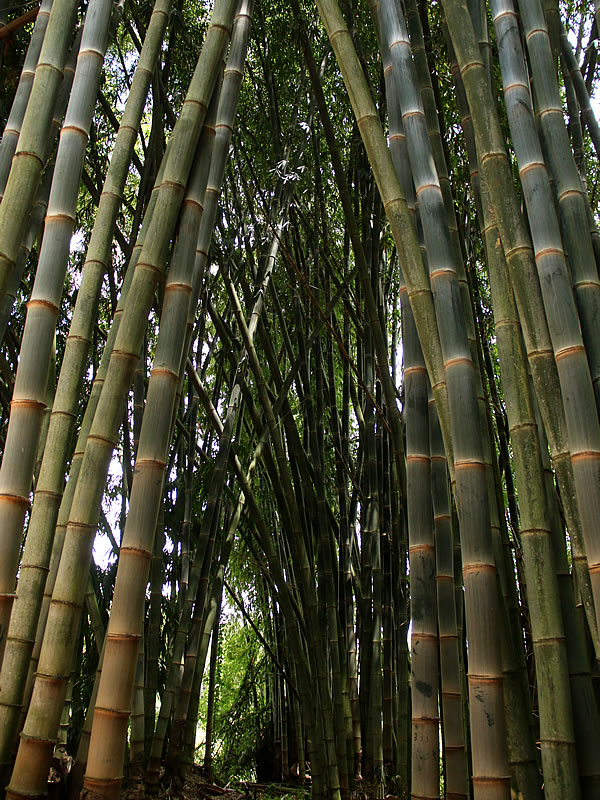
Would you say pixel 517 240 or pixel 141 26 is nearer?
pixel 517 240

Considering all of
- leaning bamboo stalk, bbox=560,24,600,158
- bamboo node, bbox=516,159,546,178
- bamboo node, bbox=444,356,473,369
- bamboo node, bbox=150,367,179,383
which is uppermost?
leaning bamboo stalk, bbox=560,24,600,158

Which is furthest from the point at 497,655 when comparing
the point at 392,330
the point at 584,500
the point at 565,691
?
the point at 392,330

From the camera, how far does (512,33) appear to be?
143cm

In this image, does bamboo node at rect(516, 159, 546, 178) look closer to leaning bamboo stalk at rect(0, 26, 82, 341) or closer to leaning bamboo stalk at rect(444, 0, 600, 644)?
leaning bamboo stalk at rect(444, 0, 600, 644)

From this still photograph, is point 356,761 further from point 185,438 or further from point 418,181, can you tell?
point 418,181

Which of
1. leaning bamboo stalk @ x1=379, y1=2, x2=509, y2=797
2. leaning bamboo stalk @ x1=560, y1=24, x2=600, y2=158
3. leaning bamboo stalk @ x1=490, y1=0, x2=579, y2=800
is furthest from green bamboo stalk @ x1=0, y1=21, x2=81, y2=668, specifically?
leaning bamboo stalk @ x1=560, y1=24, x2=600, y2=158

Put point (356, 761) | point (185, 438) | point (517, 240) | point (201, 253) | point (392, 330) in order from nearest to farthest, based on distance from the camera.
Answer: point (517, 240)
point (201, 253)
point (356, 761)
point (185, 438)
point (392, 330)

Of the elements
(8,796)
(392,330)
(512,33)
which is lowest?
(8,796)

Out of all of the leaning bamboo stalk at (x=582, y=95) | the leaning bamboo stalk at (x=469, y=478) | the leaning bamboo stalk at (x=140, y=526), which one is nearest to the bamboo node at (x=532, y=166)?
the leaning bamboo stalk at (x=469, y=478)

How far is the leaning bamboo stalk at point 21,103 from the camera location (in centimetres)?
181

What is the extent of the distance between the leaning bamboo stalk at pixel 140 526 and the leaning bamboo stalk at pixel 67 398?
0.67 ft

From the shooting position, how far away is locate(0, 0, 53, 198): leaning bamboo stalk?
1.81m

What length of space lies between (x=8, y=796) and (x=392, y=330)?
337 cm

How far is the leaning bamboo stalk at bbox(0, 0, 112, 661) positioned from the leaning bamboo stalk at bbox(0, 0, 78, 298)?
0.03 metres
